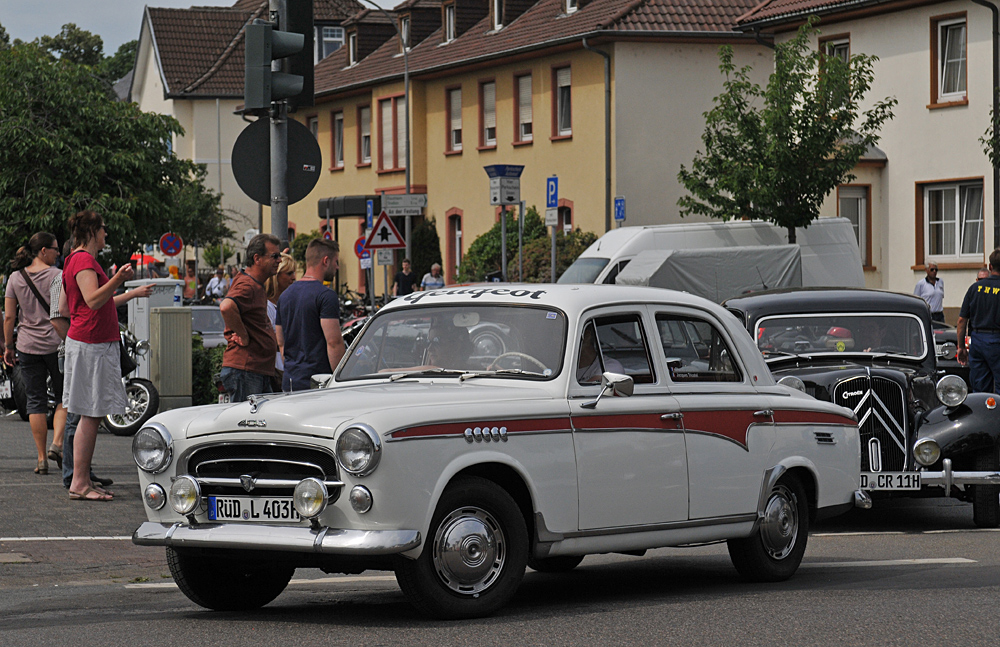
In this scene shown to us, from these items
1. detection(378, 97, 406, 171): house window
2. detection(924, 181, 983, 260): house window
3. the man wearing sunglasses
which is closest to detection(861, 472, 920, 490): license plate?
the man wearing sunglasses

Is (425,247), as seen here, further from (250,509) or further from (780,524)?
(250,509)

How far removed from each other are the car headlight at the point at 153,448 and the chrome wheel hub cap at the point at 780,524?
11.2 feet

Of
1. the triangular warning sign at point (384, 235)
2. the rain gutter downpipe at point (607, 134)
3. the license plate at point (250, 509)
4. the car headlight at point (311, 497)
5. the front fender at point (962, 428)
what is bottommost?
the front fender at point (962, 428)

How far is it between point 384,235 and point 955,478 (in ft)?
58.9

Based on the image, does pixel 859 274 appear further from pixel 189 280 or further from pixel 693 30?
pixel 189 280

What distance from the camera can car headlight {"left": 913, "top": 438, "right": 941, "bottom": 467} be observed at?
1171cm

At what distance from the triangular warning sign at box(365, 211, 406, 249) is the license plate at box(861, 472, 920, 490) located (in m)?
17.4

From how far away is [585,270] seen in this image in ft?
95.3

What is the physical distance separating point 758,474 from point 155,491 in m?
3.37

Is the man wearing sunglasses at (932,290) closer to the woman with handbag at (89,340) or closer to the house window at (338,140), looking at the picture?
the woman with handbag at (89,340)

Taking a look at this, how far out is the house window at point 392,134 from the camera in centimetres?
5175

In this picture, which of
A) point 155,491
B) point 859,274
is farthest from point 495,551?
point 859,274

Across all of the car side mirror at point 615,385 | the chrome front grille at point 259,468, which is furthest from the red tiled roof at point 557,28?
the chrome front grille at point 259,468

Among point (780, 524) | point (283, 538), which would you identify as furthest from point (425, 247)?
point (283, 538)
